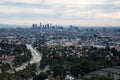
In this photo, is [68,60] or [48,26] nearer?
[68,60]

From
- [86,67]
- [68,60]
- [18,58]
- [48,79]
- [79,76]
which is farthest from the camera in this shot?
[18,58]

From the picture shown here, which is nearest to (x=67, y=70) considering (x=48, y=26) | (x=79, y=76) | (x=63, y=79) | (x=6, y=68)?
(x=79, y=76)

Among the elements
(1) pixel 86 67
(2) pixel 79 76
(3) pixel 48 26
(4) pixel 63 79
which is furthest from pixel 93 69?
(3) pixel 48 26

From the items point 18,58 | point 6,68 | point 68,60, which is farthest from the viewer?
point 18,58

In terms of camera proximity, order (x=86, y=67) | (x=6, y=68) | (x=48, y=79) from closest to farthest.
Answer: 1. (x=48, y=79)
2. (x=86, y=67)
3. (x=6, y=68)

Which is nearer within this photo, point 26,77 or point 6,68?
point 26,77

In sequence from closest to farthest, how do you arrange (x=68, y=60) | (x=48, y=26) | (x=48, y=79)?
(x=48, y=79) < (x=68, y=60) < (x=48, y=26)

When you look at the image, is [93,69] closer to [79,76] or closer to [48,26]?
[79,76]

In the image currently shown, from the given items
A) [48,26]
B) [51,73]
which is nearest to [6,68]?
[51,73]

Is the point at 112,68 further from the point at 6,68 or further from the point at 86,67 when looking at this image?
the point at 6,68
